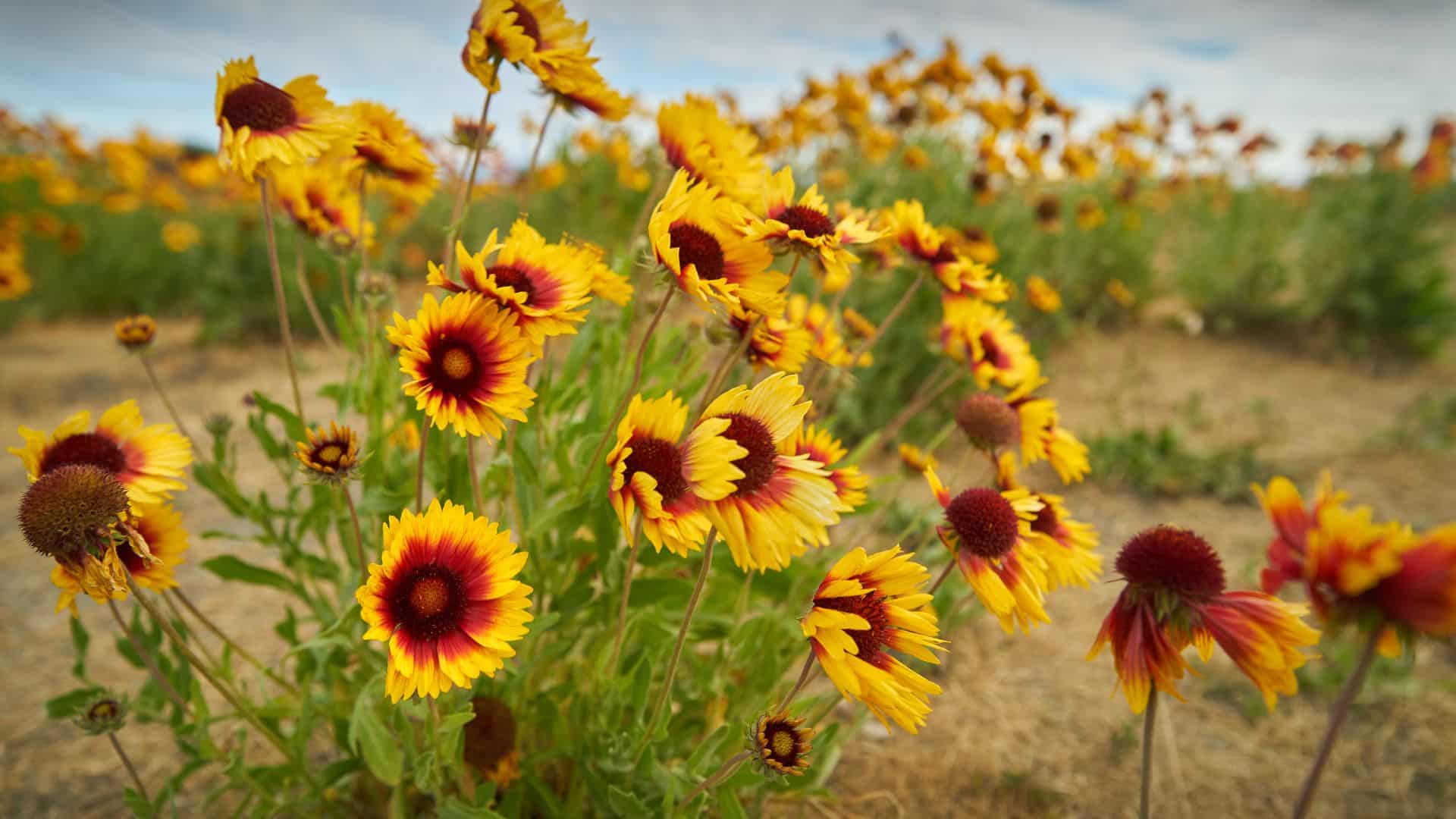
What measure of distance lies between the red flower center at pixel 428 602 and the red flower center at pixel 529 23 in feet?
2.38

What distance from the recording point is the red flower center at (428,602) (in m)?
0.80

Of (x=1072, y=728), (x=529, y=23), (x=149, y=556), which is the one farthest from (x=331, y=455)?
(x=1072, y=728)

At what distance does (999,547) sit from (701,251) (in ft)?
1.72

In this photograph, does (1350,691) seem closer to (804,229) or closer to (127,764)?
(804,229)

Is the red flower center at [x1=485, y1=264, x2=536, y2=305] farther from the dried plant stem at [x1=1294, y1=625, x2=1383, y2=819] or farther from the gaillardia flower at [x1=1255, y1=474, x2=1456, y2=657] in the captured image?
the dried plant stem at [x1=1294, y1=625, x2=1383, y2=819]

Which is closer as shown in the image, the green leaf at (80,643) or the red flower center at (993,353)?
the green leaf at (80,643)

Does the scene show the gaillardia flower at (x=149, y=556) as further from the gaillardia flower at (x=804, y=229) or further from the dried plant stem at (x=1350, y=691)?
the dried plant stem at (x=1350, y=691)

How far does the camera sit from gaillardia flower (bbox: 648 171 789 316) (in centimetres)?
85

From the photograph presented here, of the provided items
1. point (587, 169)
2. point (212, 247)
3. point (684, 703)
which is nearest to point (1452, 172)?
point (587, 169)

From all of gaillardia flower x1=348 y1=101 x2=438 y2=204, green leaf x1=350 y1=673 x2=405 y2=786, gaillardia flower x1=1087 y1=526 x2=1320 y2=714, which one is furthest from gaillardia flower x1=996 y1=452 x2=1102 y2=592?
gaillardia flower x1=348 y1=101 x2=438 y2=204

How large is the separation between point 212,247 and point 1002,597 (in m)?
5.91

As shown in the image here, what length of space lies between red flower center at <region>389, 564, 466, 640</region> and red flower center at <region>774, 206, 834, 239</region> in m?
0.58

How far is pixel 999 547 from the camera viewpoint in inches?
37.1

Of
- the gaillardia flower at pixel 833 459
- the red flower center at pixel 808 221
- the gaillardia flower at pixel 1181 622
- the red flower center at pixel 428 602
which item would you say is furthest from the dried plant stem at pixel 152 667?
the gaillardia flower at pixel 1181 622
